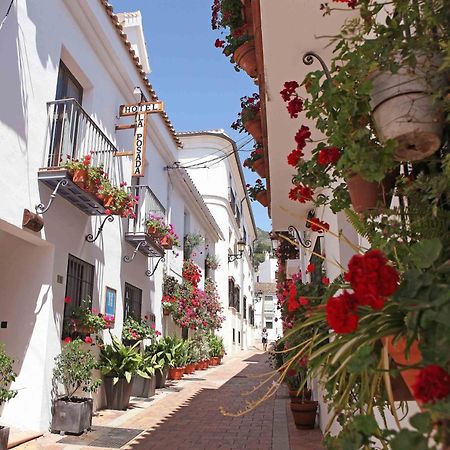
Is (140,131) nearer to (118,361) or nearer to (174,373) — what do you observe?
(118,361)

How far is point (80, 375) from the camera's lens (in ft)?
21.7

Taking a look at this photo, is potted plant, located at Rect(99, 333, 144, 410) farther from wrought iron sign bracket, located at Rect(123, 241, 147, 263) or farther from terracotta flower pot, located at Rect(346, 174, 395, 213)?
terracotta flower pot, located at Rect(346, 174, 395, 213)

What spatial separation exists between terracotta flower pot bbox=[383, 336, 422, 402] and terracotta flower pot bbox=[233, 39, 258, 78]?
341 centimetres

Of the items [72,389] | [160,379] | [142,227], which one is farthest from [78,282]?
[160,379]

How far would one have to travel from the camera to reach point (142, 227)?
33.9 feet

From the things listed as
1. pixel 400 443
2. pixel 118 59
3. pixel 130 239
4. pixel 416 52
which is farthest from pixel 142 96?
pixel 400 443

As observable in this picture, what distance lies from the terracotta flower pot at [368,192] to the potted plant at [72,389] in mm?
Result: 5659

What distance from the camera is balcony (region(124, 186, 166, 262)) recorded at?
976cm

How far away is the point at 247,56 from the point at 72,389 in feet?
18.5

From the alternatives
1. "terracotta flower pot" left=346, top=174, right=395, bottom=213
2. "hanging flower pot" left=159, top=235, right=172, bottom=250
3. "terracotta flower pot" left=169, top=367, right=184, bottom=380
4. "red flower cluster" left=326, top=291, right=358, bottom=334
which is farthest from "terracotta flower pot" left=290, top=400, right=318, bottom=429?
"terracotta flower pot" left=169, top=367, right=184, bottom=380

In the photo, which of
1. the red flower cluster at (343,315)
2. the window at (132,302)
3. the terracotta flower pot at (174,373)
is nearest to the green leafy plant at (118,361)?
the window at (132,302)

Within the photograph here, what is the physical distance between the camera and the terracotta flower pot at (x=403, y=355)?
1201 mm

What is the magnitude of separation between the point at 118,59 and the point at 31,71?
3.08 metres

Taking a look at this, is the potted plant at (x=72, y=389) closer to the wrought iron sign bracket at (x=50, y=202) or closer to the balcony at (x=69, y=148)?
the wrought iron sign bracket at (x=50, y=202)
